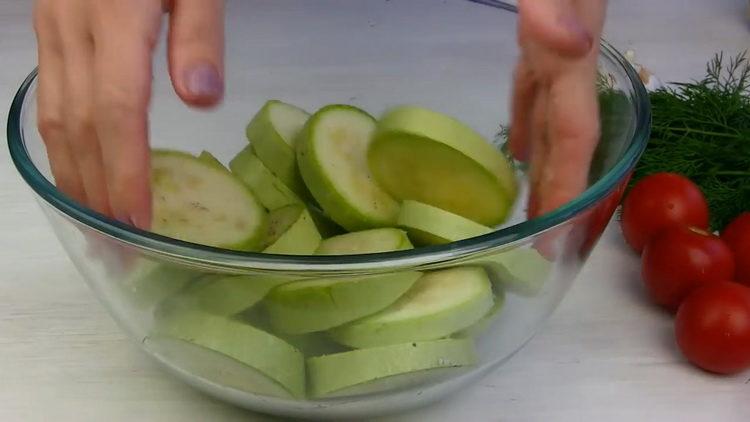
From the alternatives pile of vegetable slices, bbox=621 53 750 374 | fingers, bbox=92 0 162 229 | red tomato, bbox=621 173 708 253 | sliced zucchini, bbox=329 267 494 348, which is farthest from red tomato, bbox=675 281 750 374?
fingers, bbox=92 0 162 229

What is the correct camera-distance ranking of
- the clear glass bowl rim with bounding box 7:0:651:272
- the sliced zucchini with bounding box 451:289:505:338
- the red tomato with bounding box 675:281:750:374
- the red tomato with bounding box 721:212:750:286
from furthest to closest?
the red tomato with bounding box 721:212:750:286 < the red tomato with bounding box 675:281:750:374 < the sliced zucchini with bounding box 451:289:505:338 < the clear glass bowl rim with bounding box 7:0:651:272

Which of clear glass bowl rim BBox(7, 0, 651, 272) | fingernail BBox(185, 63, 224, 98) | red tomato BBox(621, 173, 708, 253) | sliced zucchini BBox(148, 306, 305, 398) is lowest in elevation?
sliced zucchini BBox(148, 306, 305, 398)

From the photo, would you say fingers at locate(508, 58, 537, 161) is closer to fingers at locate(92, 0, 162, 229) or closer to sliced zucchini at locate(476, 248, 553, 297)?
sliced zucchini at locate(476, 248, 553, 297)

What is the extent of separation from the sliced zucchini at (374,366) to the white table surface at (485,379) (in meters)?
0.11

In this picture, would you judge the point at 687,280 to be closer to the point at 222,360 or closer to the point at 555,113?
the point at 555,113

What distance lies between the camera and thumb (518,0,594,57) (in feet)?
1.67

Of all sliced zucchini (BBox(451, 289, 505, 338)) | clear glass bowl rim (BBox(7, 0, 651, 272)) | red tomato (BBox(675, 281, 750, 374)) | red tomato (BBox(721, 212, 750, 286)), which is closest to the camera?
clear glass bowl rim (BBox(7, 0, 651, 272))

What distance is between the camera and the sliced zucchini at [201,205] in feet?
2.10

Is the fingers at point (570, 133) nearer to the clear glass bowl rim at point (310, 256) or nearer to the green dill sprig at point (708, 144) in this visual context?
the clear glass bowl rim at point (310, 256)

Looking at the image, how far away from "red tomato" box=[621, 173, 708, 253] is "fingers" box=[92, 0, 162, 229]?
49 cm

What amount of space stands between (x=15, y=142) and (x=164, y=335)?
0.57ft

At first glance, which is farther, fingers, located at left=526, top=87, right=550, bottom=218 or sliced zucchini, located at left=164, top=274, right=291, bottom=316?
fingers, located at left=526, top=87, right=550, bottom=218

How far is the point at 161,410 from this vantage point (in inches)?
25.4

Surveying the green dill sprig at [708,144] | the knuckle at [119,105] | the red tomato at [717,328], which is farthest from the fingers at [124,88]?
the green dill sprig at [708,144]
